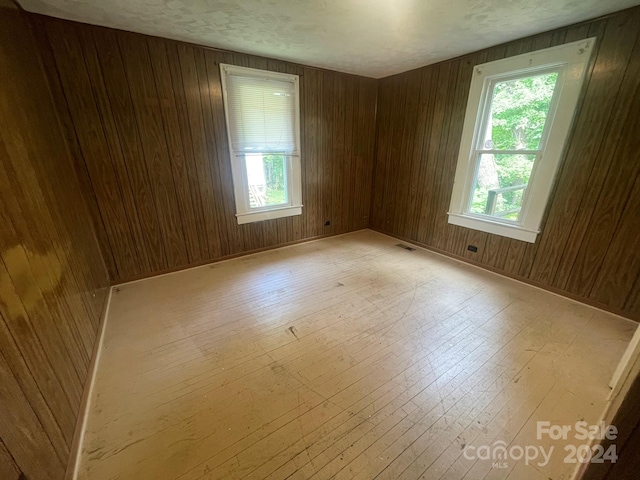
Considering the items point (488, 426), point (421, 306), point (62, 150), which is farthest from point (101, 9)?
point (488, 426)

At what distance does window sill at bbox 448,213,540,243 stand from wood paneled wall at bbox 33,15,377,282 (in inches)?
83.3

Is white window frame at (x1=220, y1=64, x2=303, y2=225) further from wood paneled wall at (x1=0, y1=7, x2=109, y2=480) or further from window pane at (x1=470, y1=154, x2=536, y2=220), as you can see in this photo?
window pane at (x1=470, y1=154, x2=536, y2=220)

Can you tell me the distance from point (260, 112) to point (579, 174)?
133 inches

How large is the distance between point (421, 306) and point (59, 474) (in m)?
2.49

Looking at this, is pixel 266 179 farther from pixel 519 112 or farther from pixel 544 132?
pixel 544 132

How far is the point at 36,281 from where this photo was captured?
1.20 meters

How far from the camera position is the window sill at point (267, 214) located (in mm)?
3397

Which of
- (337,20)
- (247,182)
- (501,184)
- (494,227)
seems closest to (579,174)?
(501,184)

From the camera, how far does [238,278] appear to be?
116 inches

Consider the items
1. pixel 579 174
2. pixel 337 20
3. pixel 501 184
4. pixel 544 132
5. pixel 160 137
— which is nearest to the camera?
pixel 337 20

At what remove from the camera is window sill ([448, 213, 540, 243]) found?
2.73 meters

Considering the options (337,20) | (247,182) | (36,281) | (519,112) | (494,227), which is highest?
(337,20)

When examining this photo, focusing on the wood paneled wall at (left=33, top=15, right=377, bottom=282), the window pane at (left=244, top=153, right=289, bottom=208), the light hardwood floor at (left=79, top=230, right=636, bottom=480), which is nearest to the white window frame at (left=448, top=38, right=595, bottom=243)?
the light hardwood floor at (left=79, top=230, right=636, bottom=480)

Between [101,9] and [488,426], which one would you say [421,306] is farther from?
[101,9]
